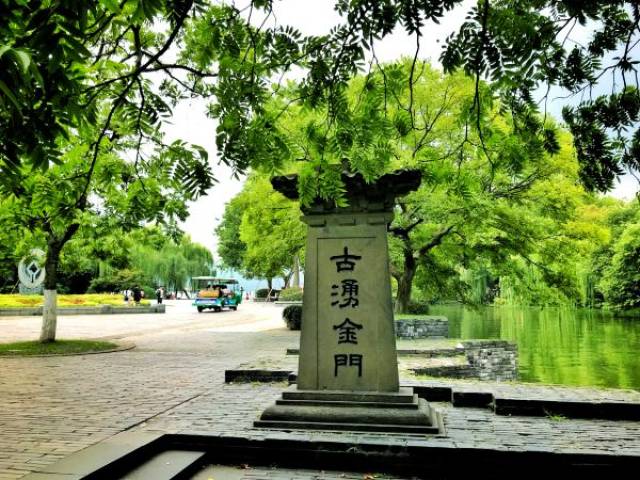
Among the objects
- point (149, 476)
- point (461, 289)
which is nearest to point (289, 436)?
point (149, 476)

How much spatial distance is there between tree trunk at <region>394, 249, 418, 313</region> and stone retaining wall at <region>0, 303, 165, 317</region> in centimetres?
1851

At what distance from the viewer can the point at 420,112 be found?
1538 centimetres

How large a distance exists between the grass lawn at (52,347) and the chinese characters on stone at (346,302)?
9085 millimetres

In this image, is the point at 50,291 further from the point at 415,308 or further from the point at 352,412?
the point at 415,308

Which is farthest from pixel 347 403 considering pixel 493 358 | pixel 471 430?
pixel 493 358

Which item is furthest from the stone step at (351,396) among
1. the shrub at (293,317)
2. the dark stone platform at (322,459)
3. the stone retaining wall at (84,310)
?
the stone retaining wall at (84,310)

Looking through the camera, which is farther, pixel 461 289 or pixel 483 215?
pixel 461 289

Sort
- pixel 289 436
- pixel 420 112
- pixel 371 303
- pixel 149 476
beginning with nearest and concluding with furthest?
pixel 149 476, pixel 289 436, pixel 371 303, pixel 420 112

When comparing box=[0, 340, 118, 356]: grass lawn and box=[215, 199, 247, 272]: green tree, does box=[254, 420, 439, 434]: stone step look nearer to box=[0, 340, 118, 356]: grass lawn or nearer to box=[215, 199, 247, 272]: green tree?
box=[0, 340, 118, 356]: grass lawn

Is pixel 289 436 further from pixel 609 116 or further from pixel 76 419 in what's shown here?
pixel 609 116

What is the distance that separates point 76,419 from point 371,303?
12.4 feet

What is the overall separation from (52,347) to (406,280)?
11.1 meters

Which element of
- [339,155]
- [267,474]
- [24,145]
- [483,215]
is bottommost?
[267,474]

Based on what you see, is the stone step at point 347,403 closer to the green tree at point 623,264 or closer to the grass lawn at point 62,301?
the grass lawn at point 62,301
